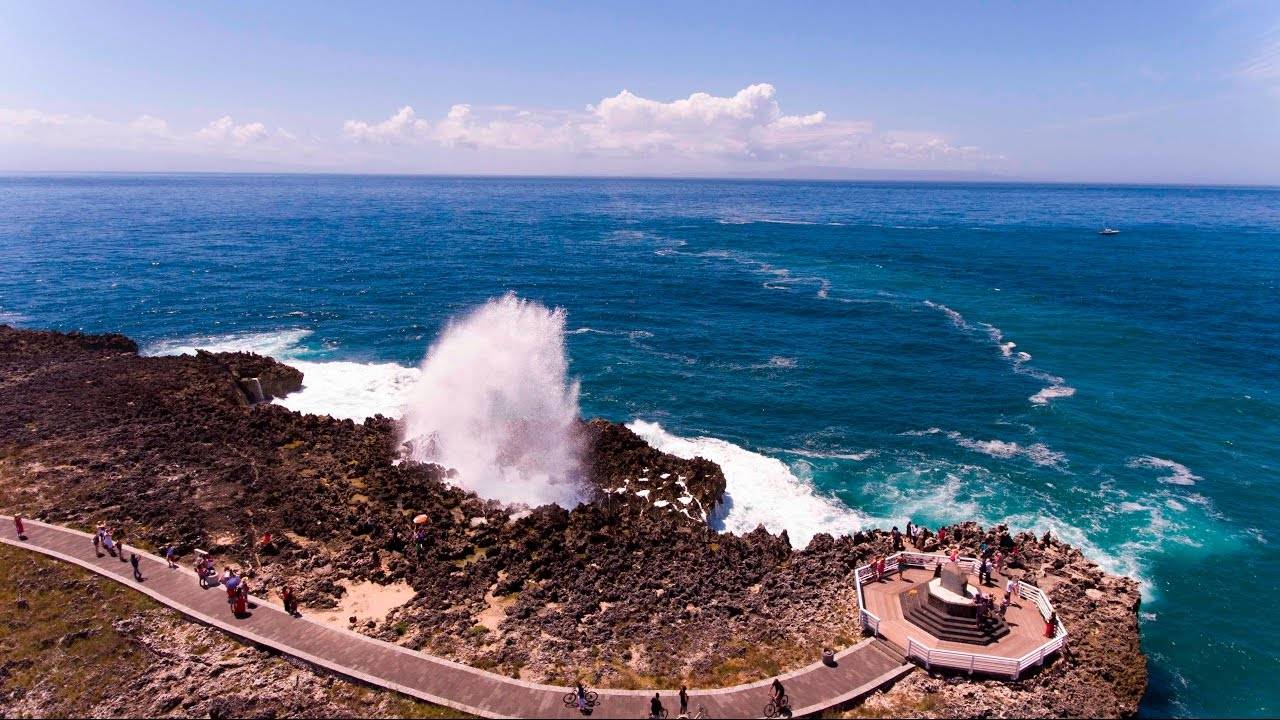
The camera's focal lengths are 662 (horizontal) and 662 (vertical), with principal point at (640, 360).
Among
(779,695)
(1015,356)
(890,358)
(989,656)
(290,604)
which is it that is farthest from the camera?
(1015,356)

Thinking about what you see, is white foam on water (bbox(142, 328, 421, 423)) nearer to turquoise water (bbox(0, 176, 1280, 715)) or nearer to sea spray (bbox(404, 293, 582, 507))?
turquoise water (bbox(0, 176, 1280, 715))

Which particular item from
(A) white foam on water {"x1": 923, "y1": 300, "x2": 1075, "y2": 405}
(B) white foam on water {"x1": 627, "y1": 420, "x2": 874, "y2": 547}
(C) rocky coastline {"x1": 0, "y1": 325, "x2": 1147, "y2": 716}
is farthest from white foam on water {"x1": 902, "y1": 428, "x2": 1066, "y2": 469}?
(C) rocky coastline {"x1": 0, "y1": 325, "x2": 1147, "y2": 716}

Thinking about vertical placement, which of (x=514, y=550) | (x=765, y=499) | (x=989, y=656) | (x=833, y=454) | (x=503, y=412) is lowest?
(x=765, y=499)

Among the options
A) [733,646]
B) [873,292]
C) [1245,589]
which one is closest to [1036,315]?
[873,292]

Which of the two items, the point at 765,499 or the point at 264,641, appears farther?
the point at 765,499

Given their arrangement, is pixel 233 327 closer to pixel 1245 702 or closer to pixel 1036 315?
pixel 1245 702

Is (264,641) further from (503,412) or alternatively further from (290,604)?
(503,412)

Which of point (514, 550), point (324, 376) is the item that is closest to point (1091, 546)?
point (514, 550)
